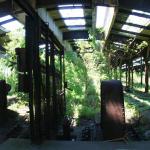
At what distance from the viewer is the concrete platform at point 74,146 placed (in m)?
6.00

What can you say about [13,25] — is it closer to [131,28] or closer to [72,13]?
[72,13]

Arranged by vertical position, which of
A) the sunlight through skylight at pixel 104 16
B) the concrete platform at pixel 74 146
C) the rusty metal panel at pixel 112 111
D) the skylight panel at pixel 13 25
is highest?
the sunlight through skylight at pixel 104 16

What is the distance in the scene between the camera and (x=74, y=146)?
6109mm

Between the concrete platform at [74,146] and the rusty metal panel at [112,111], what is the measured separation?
1.40 ft

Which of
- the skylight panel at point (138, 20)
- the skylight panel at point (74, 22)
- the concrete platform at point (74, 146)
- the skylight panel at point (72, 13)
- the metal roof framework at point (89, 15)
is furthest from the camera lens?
the skylight panel at point (74, 22)

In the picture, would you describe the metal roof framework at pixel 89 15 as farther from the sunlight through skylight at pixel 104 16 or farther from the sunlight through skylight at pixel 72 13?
the sunlight through skylight at pixel 104 16

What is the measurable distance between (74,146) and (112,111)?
1.17 metres

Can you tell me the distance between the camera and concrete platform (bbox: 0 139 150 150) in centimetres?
600

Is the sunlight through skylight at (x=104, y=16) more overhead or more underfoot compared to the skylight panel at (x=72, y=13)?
more underfoot

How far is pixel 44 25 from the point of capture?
7.98 meters

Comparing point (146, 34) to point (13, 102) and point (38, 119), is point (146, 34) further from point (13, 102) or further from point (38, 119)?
point (38, 119)

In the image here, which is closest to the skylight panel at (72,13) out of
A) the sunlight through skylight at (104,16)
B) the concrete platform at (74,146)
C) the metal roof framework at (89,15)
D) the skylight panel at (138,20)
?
the metal roof framework at (89,15)

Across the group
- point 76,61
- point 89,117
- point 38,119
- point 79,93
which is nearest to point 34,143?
point 38,119

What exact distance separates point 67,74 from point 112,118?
11.7 metres
